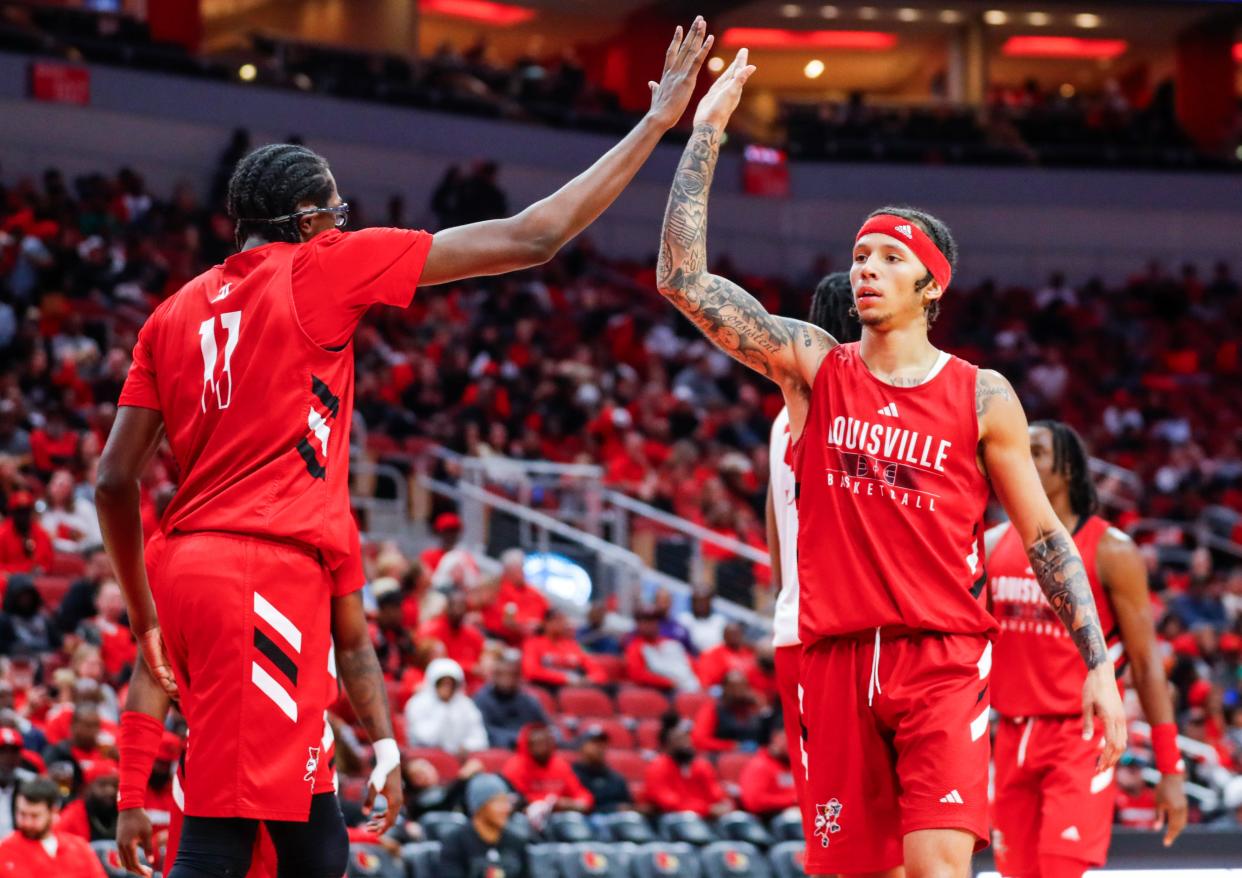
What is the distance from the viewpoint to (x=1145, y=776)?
14.5 metres

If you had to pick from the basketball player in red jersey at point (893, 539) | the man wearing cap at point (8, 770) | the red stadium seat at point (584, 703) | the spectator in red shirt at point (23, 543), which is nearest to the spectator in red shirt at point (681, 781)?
the red stadium seat at point (584, 703)

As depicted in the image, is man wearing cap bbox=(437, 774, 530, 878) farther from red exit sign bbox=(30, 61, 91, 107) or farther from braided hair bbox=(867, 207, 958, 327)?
red exit sign bbox=(30, 61, 91, 107)

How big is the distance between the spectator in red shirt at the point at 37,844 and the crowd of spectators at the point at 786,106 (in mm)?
16752

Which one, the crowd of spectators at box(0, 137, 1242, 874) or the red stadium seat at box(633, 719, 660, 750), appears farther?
the red stadium seat at box(633, 719, 660, 750)

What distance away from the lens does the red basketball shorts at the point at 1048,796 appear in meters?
6.48

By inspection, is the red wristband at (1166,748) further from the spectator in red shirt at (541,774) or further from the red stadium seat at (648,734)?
the red stadium seat at (648,734)

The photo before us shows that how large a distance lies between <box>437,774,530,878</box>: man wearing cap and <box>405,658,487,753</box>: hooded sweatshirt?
1457 millimetres

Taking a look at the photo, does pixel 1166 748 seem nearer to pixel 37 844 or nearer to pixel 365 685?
pixel 365 685

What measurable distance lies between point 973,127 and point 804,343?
88.1 feet

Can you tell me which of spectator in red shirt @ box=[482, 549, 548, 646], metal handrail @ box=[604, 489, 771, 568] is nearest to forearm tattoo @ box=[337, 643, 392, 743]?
spectator in red shirt @ box=[482, 549, 548, 646]

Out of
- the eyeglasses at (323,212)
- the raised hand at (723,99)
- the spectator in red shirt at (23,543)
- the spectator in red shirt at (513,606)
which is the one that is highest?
the raised hand at (723,99)

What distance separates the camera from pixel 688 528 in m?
17.3

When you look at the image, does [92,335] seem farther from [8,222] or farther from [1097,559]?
[1097,559]

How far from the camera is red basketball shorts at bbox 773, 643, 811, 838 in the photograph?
490 cm
